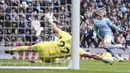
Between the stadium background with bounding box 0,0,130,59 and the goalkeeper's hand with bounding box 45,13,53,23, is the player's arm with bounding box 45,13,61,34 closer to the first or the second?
the goalkeeper's hand with bounding box 45,13,53,23

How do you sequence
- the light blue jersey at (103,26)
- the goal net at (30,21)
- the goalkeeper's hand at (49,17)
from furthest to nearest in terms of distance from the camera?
the light blue jersey at (103,26) < the goalkeeper's hand at (49,17) < the goal net at (30,21)

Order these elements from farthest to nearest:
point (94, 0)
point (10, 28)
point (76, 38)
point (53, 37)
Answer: point (94, 0) → point (53, 37) → point (10, 28) → point (76, 38)

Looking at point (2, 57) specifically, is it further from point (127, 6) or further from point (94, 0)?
point (127, 6)

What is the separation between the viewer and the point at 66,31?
16.4m

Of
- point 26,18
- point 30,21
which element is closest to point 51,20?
point 30,21

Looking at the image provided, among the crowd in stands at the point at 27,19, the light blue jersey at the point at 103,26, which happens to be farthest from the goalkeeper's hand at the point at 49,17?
the light blue jersey at the point at 103,26

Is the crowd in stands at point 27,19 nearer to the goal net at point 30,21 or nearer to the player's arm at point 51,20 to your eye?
the goal net at point 30,21

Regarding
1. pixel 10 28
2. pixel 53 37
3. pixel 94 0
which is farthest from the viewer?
pixel 94 0

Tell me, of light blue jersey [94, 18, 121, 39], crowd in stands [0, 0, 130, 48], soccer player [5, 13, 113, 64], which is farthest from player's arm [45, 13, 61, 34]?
light blue jersey [94, 18, 121, 39]

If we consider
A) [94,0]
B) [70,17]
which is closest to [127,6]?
[94,0]

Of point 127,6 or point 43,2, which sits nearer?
point 43,2

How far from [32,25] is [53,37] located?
3.27 ft

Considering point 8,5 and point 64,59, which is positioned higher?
point 8,5

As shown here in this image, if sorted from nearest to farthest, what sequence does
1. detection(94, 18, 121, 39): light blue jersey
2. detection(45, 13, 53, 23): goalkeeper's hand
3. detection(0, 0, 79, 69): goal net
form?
detection(0, 0, 79, 69): goal net → detection(45, 13, 53, 23): goalkeeper's hand → detection(94, 18, 121, 39): light blue jersey
